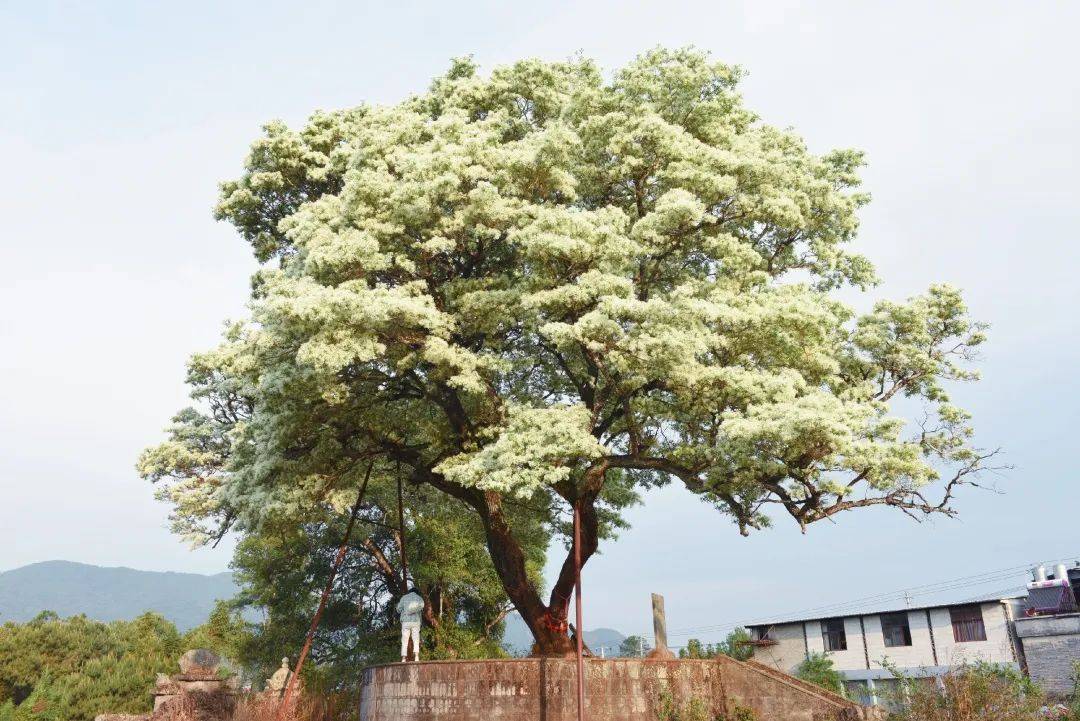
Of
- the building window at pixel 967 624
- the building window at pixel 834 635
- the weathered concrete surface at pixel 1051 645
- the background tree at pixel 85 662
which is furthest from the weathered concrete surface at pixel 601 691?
the building window at pixel 834 635

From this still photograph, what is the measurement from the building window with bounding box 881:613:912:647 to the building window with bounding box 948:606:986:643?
8.45 feet

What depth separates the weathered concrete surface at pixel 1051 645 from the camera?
34562mm

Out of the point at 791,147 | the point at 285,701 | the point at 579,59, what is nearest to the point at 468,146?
the point at 579,59

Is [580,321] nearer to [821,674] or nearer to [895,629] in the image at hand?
[821,674]

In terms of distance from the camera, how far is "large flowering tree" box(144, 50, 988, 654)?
683 inches

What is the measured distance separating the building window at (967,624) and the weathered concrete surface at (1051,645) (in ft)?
5.31

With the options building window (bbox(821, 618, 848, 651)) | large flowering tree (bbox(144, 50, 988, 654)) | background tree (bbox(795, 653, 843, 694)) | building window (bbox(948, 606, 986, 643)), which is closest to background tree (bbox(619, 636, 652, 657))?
background tree (bbox(795, 653, 843, 694))

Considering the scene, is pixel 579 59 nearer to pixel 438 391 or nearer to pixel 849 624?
pixel 438 391

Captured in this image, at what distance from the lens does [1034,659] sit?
36.1 m

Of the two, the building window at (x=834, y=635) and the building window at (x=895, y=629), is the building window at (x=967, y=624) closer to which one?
the building window at (x=895, y=629)

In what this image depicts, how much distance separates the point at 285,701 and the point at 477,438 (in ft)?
25.7

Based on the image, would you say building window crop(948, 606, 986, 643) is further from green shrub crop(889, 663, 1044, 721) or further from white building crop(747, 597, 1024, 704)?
green shrub crop(889, 663, 1044, 721)

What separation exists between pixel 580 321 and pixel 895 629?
33812 millimetres

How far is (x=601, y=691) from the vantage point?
58.4 ft
